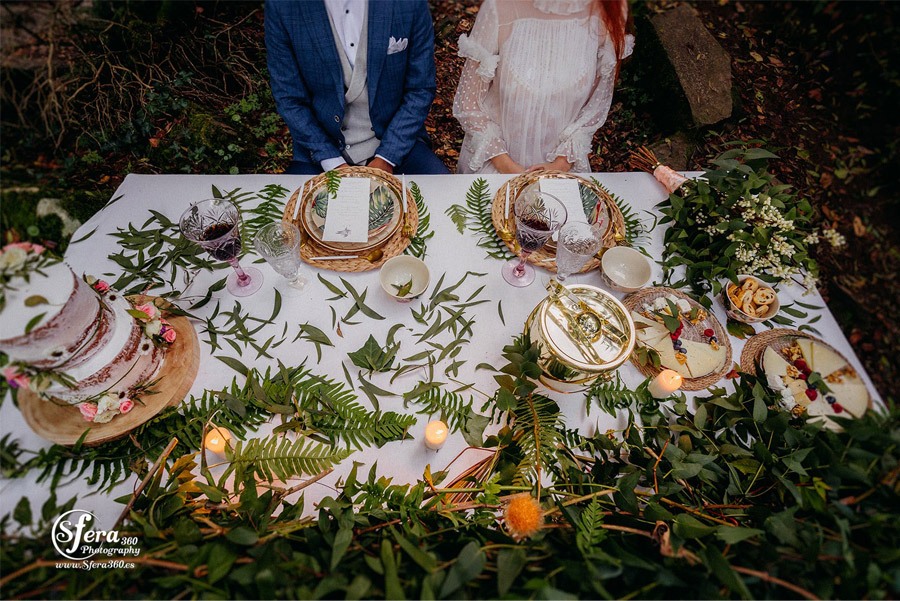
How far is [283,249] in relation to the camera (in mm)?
1371

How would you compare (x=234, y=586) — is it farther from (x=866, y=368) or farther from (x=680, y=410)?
(x=866, y=368)

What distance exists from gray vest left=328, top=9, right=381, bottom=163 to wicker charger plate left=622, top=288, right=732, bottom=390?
1845mm

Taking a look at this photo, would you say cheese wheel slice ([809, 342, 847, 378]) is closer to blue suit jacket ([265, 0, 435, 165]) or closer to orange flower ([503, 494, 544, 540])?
orange flower ([503, 494, 544, 540])

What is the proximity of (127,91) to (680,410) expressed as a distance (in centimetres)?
301

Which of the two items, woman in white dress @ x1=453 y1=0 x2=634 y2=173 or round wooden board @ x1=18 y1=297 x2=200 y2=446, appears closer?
round wooden board @ x1=18 y1=297 x2=200 y2=446

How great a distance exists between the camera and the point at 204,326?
4.52 feet

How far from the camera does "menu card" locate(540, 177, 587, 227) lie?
5.22 feet

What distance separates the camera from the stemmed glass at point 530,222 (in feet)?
4.80

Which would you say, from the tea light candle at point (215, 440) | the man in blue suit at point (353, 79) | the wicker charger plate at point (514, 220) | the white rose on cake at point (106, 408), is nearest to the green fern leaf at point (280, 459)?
the tea light candle at point (215, 440)

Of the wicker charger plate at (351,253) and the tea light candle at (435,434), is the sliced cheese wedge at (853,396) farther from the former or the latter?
the wicker charger plate at (351,253)

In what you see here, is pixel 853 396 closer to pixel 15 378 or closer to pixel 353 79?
pixel 15 378

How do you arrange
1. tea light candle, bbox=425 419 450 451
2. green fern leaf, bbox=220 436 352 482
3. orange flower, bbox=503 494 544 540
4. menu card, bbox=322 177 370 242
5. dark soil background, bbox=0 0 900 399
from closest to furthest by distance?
dark soil background, bbox=0 0 900 399 < orange flower, bbox=503 494 544 540 < green fern leaf, bbox=220 436 352 482 < tea light candle, bbox=425 419 450 451 < menu card, bbox=322 177 370 242

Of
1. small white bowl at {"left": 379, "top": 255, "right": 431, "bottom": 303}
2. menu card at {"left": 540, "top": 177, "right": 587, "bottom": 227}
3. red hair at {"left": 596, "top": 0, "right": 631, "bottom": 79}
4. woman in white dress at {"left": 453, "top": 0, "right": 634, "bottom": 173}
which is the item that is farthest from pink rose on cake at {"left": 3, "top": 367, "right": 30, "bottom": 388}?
red hair at {"left": 596, "top": 0, "right": 631, "bottom": 79}

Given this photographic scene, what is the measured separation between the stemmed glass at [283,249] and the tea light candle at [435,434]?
751mm
